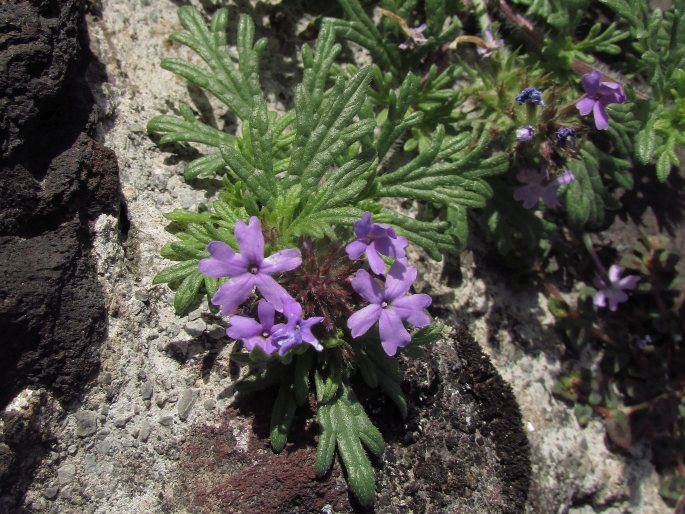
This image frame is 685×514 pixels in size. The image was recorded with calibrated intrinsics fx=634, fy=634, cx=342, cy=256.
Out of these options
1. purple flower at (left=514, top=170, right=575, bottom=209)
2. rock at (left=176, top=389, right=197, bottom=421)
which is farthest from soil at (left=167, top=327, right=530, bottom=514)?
purple flower at (left=514, top=170, right=575, bottom=209)

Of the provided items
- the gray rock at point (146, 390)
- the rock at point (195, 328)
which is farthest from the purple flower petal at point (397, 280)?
the gray rock at point (146, 390)

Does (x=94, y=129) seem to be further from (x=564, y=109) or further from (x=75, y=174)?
(x=564, y=109)

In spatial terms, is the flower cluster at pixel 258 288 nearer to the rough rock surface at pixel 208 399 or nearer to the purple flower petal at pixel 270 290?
the purple flower petal at pixel 270 290

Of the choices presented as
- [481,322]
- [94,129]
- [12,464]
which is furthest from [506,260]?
[12,464]

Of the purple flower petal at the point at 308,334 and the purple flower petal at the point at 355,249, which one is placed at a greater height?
the purple flower petal at the point at 355,249

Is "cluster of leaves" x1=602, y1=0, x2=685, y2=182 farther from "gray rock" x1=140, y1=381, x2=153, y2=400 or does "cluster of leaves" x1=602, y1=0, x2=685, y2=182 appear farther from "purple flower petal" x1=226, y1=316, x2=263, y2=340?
"gray rock" x1=140, y1=381, x2=153, y2=400

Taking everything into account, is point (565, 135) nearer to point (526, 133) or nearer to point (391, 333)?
point (526, 133)

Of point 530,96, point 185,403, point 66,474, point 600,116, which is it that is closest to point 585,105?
point 600,116
